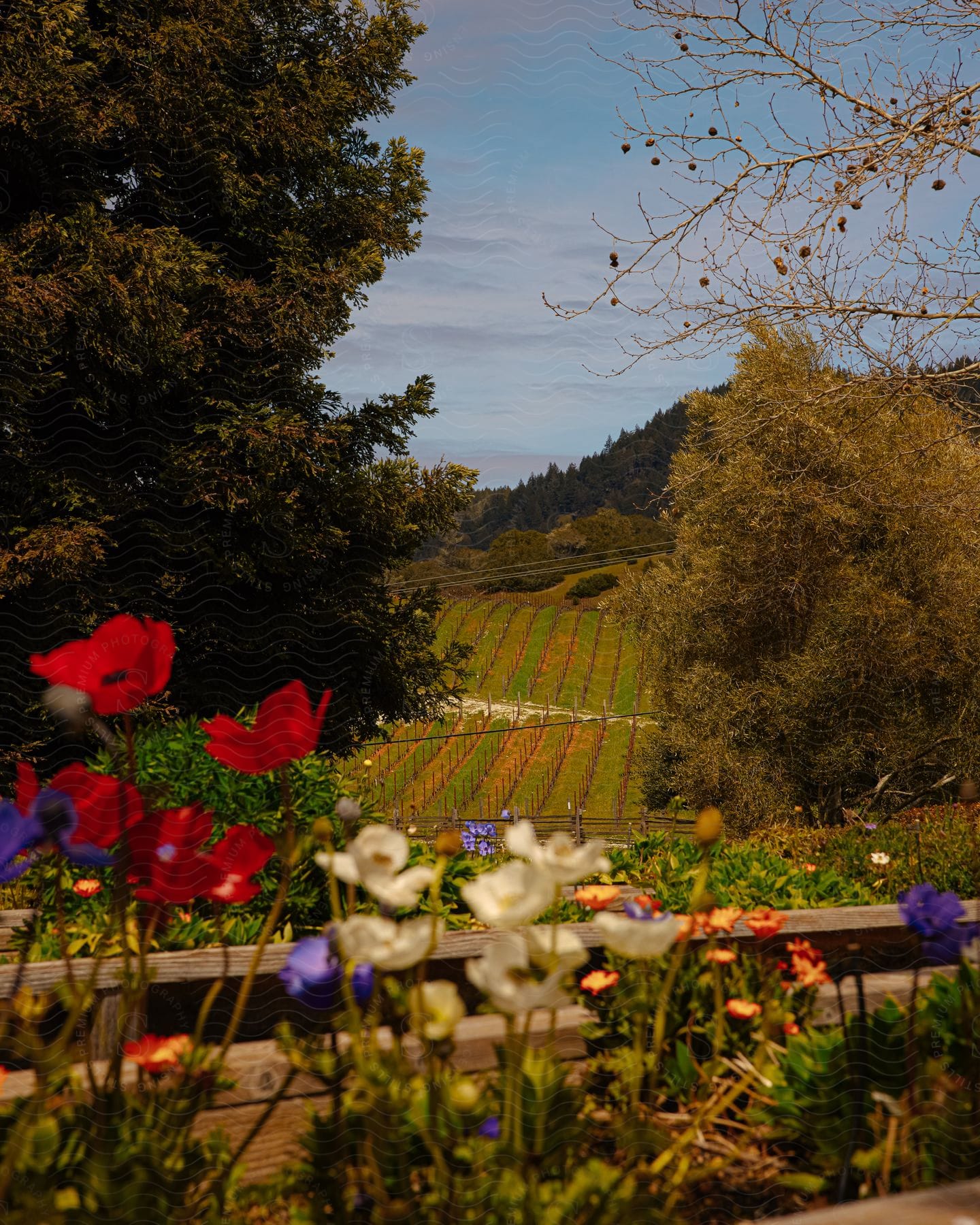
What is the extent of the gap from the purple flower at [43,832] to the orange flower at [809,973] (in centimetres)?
119

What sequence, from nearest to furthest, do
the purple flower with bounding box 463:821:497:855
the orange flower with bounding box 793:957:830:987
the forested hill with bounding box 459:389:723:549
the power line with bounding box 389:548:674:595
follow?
the orange flower with bounding box 793:957:830:987 < the purple flower with bounding box 463:821:497:855 < the power line with bounding box 389:548:674:595 < the forested hill with bounding box 459:389:723:549

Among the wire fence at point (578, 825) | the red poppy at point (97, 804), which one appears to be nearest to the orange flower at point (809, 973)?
the red poppy at point (97, 804)

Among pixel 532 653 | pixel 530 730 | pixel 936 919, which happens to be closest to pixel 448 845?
pixel 936 919

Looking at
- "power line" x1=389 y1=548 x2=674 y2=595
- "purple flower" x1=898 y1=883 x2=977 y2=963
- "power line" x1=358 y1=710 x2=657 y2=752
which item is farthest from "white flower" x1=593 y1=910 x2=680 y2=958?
"power line" x1=389 y1=548 x2=674 y2=595

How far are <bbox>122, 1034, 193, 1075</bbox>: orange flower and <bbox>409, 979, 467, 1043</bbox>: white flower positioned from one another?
1.29ft

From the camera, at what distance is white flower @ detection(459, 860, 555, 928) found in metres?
0.92

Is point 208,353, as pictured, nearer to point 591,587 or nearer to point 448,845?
point 448,845

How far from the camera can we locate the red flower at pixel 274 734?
4.25 ft

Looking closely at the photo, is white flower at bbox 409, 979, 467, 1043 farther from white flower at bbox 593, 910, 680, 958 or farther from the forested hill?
the forested hill

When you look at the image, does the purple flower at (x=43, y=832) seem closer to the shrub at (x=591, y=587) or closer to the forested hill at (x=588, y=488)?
the shrub at (x=591, y=587)

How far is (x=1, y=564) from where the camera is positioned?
260 inches

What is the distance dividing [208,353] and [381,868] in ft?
25.9

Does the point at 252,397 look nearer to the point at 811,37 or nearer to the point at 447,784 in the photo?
the point at 811,37

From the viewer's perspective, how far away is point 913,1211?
0.91m
